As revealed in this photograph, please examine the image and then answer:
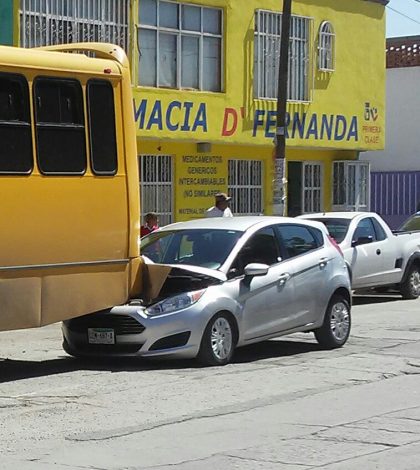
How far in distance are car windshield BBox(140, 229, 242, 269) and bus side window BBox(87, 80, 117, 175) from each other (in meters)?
1.60

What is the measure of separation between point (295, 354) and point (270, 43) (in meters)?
13.9

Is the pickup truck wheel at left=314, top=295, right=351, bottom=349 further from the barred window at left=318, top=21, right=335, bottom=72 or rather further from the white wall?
the white wall

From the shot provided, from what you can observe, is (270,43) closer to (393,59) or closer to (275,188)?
(275,188)

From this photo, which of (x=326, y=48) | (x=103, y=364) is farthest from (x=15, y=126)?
(x=326, y=48)

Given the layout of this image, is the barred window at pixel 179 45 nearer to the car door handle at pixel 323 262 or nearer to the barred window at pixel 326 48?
the barred window at pixel 326 48

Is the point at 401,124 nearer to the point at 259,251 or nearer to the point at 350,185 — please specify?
the point at 350,185

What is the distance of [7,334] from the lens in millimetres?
16562

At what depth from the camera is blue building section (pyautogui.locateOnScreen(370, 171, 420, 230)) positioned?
124 ft

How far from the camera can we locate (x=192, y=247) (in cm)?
1397

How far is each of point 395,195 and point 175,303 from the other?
86.0 feet

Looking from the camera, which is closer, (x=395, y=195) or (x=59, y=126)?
(x=59, y=126)

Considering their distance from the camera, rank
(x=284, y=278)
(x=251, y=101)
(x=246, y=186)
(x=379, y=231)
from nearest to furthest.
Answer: (x=284, y=278), (x=379, y=231), (x=251, y=101), (x=246, y=186)

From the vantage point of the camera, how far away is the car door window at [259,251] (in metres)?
13.5

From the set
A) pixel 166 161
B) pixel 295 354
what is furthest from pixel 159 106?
pixel 295 354
